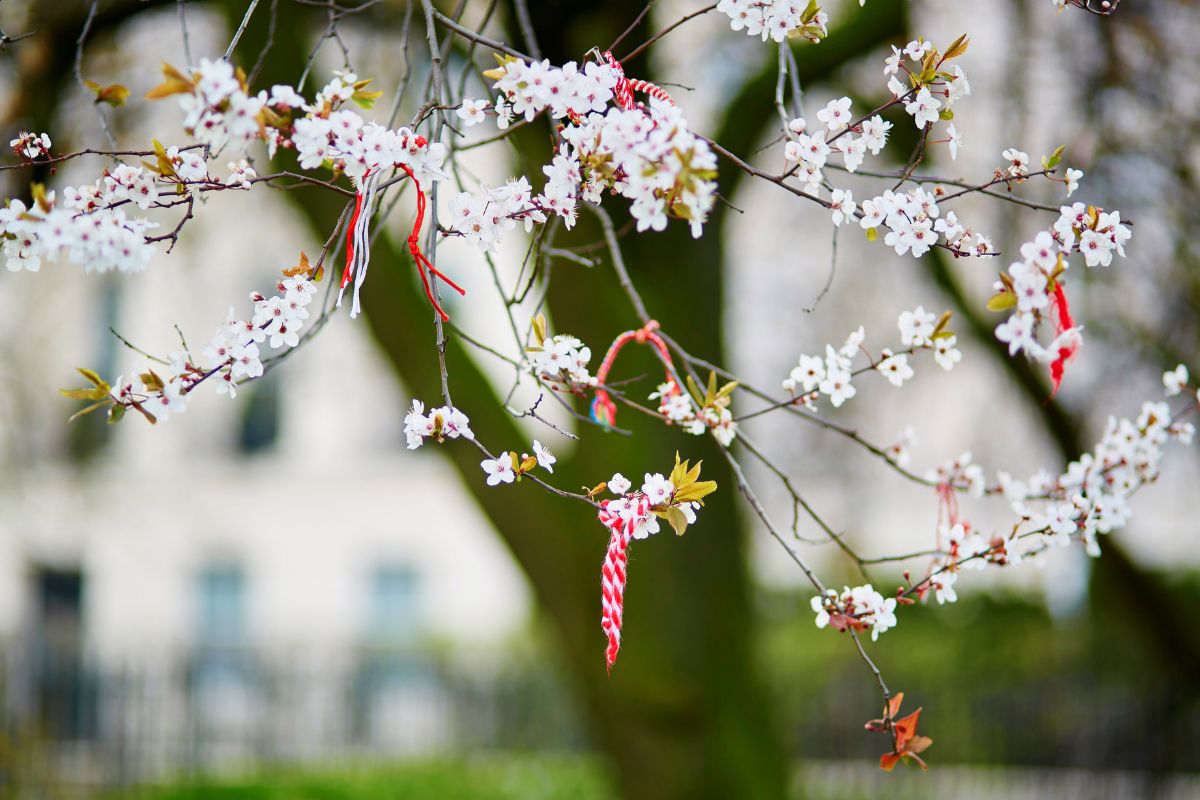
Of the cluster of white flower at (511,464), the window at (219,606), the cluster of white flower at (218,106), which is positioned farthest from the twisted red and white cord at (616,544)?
the window at (219,606)

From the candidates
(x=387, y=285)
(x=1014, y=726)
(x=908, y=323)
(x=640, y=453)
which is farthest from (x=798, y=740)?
(x=908, y=323)

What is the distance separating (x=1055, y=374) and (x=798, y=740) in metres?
6.84

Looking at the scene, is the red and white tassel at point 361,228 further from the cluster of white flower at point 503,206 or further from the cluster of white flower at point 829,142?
the cluster of white flower at point 829,142

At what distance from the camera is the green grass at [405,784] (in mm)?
6039

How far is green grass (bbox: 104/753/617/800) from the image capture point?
238 inches

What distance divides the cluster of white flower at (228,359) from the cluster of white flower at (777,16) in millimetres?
698

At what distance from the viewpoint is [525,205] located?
152 cm

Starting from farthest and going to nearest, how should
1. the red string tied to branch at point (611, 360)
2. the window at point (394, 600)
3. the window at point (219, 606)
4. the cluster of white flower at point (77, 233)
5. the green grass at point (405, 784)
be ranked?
the window at point (219, 606) → the window at point (394, 600) → the green grass at point (405, 784) → the red string tied to branch at point (611, 360) → the cluster of white flower at point (77, 233)

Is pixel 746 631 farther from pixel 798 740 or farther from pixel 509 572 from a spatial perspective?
pixel 509 572

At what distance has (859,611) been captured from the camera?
161 centimetres

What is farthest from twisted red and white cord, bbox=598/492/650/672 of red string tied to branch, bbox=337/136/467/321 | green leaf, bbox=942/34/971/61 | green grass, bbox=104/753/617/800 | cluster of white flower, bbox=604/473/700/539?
green grass, bbox=104/753/617/800

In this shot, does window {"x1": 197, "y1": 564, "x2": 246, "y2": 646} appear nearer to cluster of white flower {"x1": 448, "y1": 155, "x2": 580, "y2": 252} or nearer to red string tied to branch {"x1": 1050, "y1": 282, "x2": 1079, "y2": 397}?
cluster of white flower {"x1": 448, "y1": 155, "x2": 580, "y2": 252}

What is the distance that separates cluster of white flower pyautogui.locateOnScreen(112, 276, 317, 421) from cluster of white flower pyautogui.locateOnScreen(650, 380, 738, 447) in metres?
0.51

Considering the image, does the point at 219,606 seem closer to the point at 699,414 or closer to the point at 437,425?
the point at 699,414
